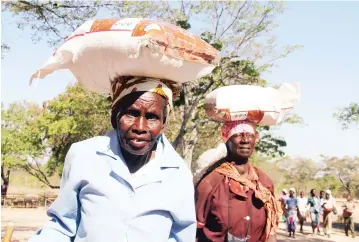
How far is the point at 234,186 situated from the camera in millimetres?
3633

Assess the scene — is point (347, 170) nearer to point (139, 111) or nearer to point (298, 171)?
point (298, 171)

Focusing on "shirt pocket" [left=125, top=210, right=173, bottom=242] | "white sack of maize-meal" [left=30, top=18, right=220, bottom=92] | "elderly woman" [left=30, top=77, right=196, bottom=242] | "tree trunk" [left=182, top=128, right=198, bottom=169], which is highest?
"white sack of maize-meal" [left=30, top=18, right=220, bottom=92]

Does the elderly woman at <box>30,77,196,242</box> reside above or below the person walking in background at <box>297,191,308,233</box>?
above

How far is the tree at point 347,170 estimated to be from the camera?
40.2 metres

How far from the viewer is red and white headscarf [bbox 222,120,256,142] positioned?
12.3 feet

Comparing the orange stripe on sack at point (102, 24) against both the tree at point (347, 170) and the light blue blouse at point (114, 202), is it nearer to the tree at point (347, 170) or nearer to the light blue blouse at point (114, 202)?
the light blue blouse at point (114, 202)

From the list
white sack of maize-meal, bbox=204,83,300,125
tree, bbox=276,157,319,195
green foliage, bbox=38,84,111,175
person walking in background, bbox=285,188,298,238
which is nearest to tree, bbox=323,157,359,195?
tree, bbox=276,157,319,195

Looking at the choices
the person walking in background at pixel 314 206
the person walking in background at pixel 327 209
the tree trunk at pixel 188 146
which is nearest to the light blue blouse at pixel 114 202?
the tree trunk at pixel 188 146

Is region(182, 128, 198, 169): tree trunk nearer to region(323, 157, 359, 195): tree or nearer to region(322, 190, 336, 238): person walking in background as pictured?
region(322, 190, 336, 238): person walking in background

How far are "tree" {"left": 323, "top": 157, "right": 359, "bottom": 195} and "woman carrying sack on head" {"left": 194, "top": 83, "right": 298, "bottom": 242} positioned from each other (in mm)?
37830

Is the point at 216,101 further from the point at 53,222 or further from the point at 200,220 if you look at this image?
the point at 53,222

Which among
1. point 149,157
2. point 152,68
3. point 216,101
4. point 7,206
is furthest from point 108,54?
point 7,206

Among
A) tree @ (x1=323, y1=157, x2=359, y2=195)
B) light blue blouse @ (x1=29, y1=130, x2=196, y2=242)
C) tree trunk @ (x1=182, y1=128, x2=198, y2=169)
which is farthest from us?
tree @ (x1=323, y1=157, x2=359, y2=195)

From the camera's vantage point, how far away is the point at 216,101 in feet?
12.4
